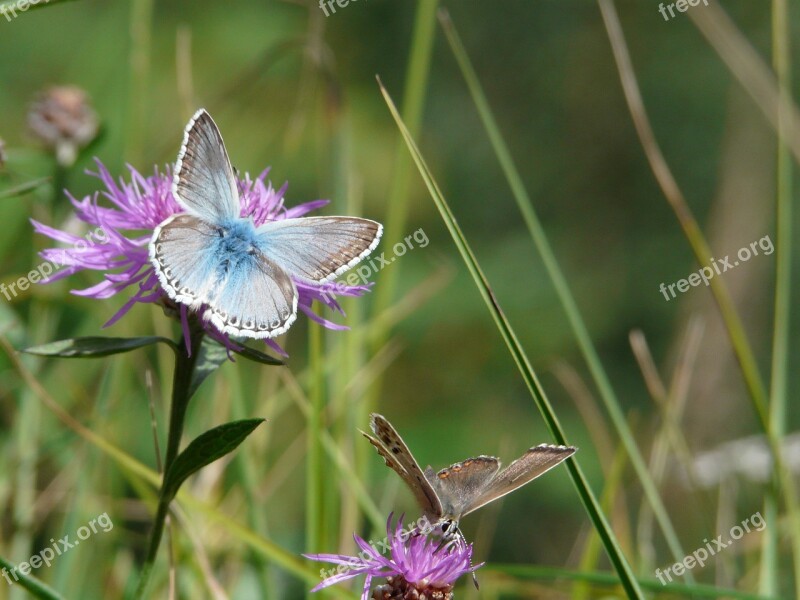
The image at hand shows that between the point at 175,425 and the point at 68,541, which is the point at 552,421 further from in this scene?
the point at 68,541

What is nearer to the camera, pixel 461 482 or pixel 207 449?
pixel 207 449

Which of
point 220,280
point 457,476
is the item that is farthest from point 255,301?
point 457,476

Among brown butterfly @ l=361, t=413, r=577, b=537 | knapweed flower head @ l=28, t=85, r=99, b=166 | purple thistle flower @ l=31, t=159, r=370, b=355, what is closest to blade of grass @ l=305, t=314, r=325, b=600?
purple thistle flower @ l=31, t=159, r=370, b=355

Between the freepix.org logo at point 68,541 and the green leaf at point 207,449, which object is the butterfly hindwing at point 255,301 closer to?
the green leaf at point 207,449

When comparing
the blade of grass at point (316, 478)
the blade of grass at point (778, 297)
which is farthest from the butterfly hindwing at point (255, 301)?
the blade of grass at point (778, 297)

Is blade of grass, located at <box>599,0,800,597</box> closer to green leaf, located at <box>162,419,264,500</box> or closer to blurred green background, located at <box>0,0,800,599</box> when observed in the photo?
blurred green background, located at <box>0,0,800,599</box>

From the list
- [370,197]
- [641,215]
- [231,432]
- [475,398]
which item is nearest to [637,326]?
[641,215]

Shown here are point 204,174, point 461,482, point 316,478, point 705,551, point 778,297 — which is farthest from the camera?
point 705,551
